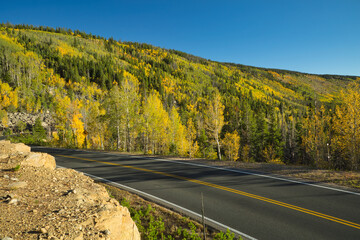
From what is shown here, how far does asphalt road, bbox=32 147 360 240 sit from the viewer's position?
234 inches

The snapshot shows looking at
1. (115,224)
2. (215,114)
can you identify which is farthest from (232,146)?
(115,224)

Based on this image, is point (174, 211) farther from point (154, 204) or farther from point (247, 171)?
point (247, 171)

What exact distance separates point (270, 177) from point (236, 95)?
5722 inches

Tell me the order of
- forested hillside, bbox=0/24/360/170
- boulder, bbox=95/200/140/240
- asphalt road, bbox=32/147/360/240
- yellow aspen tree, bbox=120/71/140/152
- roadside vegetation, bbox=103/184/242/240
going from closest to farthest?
boulder, bbox=95/200/140/240 < roadside vegetation, bbox=103/184/242/240 < asphalt road, bbox=32/147/360/240 < yellow aspen tree, bbox=120/71/140/152 < forested hillside, bbox=0/24/360/170

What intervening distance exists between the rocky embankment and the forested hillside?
19821 millimetres

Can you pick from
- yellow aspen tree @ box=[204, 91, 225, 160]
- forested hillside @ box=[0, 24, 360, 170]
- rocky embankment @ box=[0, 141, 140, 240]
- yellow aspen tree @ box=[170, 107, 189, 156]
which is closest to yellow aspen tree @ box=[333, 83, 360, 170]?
forested hillside @ box=[0, 24, 360, 170]

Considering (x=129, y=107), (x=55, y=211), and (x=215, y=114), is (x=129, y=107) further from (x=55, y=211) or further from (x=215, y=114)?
(x=55, y=211)

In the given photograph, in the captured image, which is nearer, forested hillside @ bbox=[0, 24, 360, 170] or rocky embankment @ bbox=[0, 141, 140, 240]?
rocky embankment @ bbox=[0, 141, 140, 240]

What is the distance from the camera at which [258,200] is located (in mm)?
7977

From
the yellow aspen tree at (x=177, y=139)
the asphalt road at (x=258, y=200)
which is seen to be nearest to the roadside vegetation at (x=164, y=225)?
the asphalt road at (x=258, y=200)

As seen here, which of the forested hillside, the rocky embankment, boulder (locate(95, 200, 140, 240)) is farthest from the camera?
the forested hillside

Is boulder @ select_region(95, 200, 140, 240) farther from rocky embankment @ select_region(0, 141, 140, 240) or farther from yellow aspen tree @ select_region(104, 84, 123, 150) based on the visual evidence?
yellow aspen tree @ select_region(104, 84, 123, 150)

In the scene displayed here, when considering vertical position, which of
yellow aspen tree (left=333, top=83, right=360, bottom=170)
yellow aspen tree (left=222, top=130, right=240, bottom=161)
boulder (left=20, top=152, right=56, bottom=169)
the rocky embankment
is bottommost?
yellow aspen tree (left=222, top=130, right=240, bottom=161)

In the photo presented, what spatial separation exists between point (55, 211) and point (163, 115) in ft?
124
